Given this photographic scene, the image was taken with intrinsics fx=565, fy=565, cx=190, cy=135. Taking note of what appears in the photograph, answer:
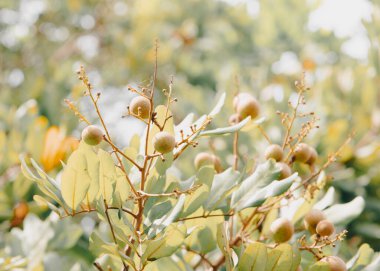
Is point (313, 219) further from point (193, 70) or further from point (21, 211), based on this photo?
point (193, 70)

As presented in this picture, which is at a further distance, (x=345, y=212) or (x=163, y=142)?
(x=345, y=212)

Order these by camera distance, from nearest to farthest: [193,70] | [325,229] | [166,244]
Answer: [166,244] → [325,229] → [193,70]

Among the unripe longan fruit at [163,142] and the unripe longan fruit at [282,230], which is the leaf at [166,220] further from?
the unripe longan fruit at [282,230]

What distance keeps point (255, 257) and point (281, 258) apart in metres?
0.04

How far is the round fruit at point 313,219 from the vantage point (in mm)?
1012

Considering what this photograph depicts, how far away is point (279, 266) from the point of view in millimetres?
901

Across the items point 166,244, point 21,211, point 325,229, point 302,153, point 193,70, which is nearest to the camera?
point 166,244

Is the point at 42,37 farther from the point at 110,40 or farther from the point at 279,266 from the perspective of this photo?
the point at 279,266

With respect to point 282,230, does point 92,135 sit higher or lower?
higher

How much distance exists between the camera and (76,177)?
34.9 inches

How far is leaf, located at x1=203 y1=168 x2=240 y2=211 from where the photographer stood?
0.99 m

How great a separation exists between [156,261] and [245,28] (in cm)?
270

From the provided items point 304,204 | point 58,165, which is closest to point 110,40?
point 58,165

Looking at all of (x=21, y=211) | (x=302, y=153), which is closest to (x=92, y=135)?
(x=302, y=153)
